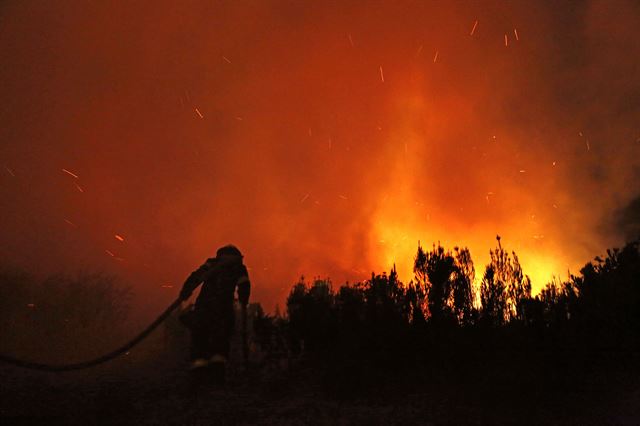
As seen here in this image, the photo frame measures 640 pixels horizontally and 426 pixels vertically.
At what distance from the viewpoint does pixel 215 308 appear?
6773 millimetres

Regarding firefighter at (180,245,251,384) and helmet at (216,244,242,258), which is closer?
firefighter at (180,245,251,384)

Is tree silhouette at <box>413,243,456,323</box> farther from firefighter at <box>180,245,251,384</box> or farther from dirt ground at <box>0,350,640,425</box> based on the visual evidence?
firefighter at <box>180,245,251,384</box>

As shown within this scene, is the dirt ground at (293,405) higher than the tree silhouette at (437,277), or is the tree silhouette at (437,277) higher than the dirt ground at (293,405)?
the tree silhouette at (437,277)

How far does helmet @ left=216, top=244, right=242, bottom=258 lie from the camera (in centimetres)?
736

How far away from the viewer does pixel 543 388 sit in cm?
509

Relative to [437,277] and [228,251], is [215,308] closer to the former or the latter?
[228,251]

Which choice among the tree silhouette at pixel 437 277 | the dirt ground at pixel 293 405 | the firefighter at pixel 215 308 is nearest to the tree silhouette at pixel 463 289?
the tree silhouette at pixel 437 277

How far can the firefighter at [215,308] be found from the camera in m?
6.36

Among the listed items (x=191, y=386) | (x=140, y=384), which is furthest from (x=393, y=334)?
(x=140, y=384)

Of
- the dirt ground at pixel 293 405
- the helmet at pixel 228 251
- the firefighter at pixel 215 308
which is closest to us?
the dirt ground at pixel 293 405

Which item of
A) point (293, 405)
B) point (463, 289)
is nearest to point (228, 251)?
point (293, 405)

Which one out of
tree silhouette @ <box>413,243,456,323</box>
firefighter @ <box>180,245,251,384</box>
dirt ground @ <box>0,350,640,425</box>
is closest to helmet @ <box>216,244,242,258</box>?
firefighter @ <box>180,245,251,384</box>

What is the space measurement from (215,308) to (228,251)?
1.13 meters

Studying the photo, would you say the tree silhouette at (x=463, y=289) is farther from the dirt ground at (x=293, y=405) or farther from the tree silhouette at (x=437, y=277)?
the dirt ground at (x=293, y=405)
